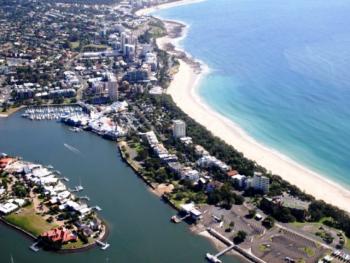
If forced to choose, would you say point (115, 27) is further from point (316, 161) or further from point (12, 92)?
point (316, 161)

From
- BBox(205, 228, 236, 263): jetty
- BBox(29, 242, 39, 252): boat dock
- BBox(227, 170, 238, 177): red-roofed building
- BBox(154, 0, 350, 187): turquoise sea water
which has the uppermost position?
BBox(154, 0, 350, 187): turquoise sea water

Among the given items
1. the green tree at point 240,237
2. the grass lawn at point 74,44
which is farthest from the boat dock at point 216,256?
the grass lawn at point 74,44

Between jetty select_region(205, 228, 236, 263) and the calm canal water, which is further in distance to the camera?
the calm canal water

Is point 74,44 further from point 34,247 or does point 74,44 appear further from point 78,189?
point 34,247

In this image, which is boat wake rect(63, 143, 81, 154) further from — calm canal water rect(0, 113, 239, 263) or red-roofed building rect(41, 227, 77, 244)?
red-roofed building rect(41, 227, 77, 244)

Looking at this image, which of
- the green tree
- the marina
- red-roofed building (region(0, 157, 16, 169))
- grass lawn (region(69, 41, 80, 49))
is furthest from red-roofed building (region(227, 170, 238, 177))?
grass lawn (region(69, 41, 80, 49))

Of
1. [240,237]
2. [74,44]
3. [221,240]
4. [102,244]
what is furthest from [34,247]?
[74,44]
